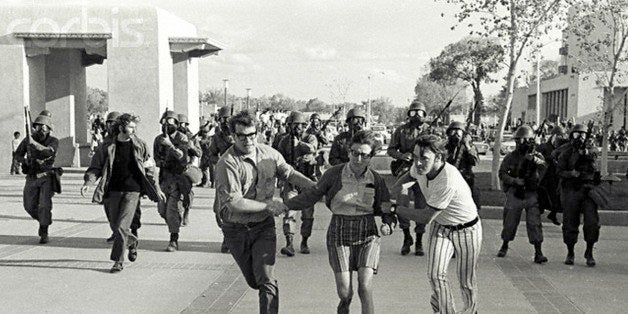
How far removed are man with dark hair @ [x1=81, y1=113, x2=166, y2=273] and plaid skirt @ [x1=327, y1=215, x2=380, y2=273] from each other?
365 cm

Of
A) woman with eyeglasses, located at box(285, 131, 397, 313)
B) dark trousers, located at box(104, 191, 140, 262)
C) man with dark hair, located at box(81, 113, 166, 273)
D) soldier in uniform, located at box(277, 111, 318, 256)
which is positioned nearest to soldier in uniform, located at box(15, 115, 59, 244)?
man with dark hair, located at box(81, 113, 166, 273)

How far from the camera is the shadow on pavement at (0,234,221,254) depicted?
10.8 meters

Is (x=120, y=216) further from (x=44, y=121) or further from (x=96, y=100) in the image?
(x=96, y=100)

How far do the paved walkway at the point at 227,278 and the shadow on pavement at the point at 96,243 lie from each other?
13 mm

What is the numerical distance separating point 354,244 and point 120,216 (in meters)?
3.91

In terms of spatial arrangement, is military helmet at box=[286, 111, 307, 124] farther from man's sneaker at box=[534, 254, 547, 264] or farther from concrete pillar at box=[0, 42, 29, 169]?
concrete pillar at box=[0, 42, 29, 169]

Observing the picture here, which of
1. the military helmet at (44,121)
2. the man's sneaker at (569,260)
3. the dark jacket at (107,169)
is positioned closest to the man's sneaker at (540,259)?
the man's sneaker at (569,260)

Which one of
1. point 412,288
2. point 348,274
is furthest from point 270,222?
point 412,288

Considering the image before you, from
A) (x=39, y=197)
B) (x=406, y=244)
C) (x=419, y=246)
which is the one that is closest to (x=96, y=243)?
(x=39, y=197)

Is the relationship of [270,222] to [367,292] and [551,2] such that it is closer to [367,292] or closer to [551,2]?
[367,292]

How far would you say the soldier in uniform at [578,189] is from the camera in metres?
9.89

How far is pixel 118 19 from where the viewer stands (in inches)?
906

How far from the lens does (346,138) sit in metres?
10.2

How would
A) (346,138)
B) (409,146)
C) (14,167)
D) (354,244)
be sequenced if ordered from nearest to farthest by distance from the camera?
1. (354,244)
2. (346,138)
3. (409,146)
4. (14,167)
